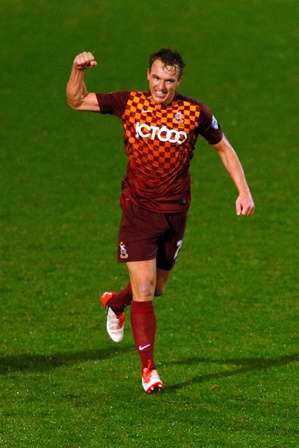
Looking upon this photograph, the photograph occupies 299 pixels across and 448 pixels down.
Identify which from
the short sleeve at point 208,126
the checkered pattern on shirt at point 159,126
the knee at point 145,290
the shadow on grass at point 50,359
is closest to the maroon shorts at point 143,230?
the knee at point 145,290

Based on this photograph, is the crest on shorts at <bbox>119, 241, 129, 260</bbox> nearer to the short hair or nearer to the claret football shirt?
the claret football shirt

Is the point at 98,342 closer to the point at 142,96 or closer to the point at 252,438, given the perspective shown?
the point at 142,96

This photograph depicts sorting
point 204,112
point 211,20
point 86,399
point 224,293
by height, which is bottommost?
point 211,20

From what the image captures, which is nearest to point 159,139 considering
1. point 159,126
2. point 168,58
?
point 159,126

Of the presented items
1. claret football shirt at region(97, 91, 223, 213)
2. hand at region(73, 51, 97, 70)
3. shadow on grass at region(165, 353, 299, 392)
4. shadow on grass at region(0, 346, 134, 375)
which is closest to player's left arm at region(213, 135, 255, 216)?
claret football shirt at region(97, 91, 223, 213)

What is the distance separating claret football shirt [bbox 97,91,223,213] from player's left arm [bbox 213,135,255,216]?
0.42 ft

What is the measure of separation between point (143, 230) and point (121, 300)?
1079 millimetres

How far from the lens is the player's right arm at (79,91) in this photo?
10.1m

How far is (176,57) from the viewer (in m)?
10.1

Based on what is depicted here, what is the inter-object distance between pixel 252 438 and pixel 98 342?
3.35 m

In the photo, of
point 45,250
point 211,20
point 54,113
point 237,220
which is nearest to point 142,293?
point 45,250

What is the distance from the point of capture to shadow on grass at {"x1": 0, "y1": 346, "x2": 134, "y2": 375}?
1090 cm

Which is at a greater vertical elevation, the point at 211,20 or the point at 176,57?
the point at 176,57

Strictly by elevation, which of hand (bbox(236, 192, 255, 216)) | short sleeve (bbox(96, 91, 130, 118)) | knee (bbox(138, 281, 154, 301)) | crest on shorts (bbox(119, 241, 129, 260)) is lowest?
knee (bbox(138, 281, 154, 301))
